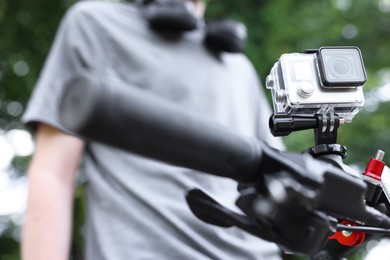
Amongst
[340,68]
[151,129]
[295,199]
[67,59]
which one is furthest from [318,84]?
[67,59]

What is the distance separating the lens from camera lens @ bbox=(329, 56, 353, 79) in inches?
33.4

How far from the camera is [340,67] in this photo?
0.86 m

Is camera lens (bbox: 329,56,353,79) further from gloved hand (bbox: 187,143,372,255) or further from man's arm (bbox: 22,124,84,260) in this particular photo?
man's arm (bbox: 22,124,84,260)

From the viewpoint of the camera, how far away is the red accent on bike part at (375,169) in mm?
858

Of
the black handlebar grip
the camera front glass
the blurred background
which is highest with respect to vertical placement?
the camera front glass

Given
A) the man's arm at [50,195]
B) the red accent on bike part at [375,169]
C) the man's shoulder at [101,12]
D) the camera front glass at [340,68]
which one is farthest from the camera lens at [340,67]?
the man's shoulder at [101,12]

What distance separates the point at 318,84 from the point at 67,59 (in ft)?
2.99

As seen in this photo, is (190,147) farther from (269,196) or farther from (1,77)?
(1,77)

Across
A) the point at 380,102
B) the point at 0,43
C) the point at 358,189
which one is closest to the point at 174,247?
the point at 358,189

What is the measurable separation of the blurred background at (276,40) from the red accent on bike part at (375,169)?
2839 mm

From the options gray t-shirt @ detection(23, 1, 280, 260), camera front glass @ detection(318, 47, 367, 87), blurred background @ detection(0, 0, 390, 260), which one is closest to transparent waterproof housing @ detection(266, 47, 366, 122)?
camera front glass @ detection(318, 47, 367, 87)

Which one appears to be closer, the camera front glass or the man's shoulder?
the camera front glass

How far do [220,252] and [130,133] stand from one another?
0.98 meters

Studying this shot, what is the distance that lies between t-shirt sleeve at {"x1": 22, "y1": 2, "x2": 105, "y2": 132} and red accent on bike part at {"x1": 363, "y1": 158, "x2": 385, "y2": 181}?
88cm
